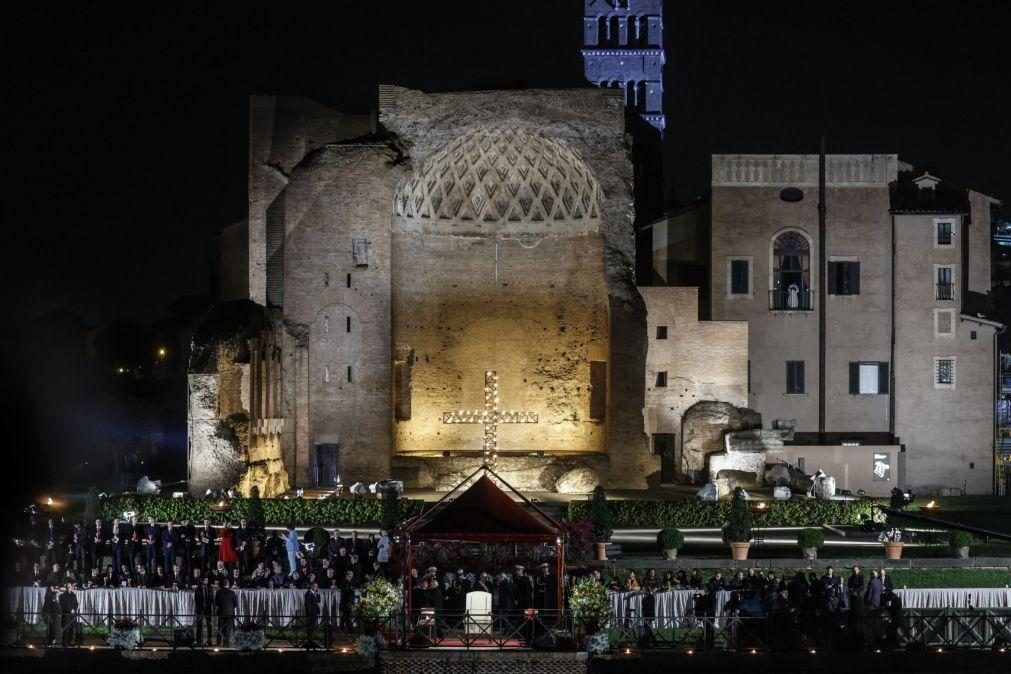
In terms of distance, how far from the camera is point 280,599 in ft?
81.0

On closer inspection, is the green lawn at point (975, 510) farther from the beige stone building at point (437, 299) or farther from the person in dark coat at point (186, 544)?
the person in dark coat at point (186, 544)

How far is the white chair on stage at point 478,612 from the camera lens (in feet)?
72.0

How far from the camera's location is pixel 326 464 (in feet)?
147

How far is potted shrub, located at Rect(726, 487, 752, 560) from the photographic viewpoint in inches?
1184

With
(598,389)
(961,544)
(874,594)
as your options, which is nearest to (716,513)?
(961,544)

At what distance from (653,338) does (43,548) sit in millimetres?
24967

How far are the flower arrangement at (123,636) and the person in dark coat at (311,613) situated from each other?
286 centimetres

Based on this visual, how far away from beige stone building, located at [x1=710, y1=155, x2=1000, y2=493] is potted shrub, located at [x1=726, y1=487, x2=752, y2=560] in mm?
19667

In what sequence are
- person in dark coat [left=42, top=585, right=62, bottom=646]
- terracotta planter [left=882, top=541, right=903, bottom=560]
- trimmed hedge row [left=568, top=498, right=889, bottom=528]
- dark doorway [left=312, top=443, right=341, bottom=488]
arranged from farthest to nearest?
dark doorway [left=312, top=443, right=341, bottom=488]
trimmed hedge row [left=568, top=498, right=889, bottom=528]
terracotta planter [left=882, top=541, right=903, bottom=560]
person in dark coat [left=42, top=585, right=62, bottom=646]

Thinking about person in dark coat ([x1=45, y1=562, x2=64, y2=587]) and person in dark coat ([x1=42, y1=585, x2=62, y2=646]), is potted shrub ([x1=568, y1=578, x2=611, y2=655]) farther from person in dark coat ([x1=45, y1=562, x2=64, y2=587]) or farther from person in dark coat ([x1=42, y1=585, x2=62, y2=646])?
person in dark coat ([x1=45, y1=562, x2=64, y2=587])

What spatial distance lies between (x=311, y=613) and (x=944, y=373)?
32.6 metres

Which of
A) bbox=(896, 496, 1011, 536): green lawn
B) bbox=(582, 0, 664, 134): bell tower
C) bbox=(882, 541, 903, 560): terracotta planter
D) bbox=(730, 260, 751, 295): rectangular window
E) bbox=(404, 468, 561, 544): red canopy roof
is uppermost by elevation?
bbox=(582, 0, 664, 134): bell tower

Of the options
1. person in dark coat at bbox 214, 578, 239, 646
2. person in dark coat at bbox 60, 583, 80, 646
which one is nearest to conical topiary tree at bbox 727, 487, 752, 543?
person in dark coat at bbox 214, 578, 239, 646

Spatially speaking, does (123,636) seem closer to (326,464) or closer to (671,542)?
(671,542)
